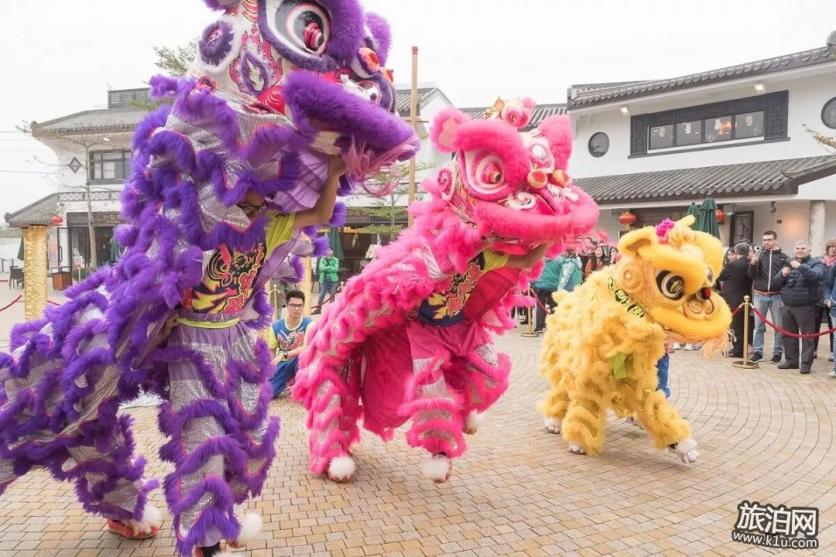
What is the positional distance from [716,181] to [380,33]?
11.5 meters

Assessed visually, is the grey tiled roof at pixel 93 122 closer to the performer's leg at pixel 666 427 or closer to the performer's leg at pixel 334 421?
the performer's leg at pixel 334 421

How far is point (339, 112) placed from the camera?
2.04m

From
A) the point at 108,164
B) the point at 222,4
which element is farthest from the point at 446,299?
the point at 108,164

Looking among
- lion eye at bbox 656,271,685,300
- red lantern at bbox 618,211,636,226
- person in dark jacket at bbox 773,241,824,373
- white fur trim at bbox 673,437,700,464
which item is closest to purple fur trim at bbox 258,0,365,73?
lion eye at bbox 656,271,685,300

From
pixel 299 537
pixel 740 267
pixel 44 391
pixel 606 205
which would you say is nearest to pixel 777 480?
pixel 299 537

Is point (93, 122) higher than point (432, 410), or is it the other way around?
point (93, 122)

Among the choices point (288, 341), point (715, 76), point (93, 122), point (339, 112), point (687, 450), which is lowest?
point (687, 450)

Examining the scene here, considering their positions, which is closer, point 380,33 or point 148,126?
point 148,126

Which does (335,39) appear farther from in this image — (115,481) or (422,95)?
(422,95)

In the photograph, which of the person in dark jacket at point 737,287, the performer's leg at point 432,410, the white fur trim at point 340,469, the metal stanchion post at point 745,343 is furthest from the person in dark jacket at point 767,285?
the white fur trim at point 340,469

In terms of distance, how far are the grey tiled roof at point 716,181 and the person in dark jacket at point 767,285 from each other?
3599 mm

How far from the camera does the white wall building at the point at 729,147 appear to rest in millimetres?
11305

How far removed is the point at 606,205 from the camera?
13.1m

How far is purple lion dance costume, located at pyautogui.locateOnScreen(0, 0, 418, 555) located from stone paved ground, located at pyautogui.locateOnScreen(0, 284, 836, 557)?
0.81m
